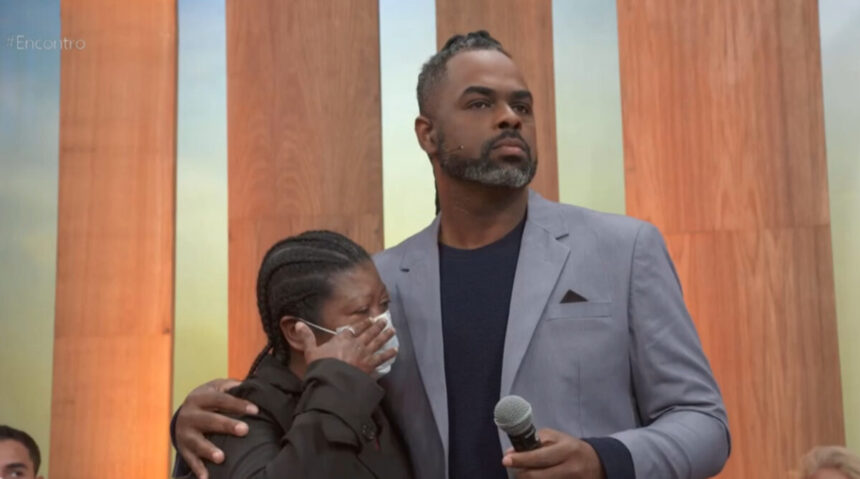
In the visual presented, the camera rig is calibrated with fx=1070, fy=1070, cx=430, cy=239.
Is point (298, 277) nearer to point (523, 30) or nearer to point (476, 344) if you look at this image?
point (476, 344)

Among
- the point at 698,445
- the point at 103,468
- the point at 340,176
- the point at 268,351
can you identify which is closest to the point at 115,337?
the point at 103,468

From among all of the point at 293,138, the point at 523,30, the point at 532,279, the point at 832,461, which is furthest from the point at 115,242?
the point at 832,461

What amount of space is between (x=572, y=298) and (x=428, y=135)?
1.19ft

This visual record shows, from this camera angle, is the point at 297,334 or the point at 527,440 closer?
the point at 527,440

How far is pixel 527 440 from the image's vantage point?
1.13m

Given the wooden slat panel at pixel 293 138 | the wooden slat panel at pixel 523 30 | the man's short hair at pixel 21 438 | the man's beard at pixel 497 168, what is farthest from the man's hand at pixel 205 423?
the wooden slat panel at pixel 523 30

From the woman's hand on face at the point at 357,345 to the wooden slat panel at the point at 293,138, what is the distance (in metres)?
1.30

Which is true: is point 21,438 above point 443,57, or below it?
below

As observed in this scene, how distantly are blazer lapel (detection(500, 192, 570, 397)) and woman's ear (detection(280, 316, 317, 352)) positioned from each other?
0.84 ft

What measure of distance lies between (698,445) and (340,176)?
5.20ft

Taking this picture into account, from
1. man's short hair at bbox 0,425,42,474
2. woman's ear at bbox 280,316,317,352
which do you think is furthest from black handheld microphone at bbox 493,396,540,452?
man's short hair at bbox 0,425,42,474

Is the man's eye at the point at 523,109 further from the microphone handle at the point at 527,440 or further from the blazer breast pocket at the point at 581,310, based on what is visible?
the microphone handle at the point at 527,440

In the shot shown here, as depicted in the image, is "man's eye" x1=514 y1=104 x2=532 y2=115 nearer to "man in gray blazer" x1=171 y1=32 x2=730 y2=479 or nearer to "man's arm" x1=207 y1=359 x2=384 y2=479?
"man in gray blazer" x1=171 y1=32 x2=730 y2=479

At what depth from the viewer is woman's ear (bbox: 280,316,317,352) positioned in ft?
4.59
